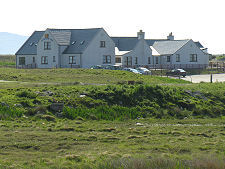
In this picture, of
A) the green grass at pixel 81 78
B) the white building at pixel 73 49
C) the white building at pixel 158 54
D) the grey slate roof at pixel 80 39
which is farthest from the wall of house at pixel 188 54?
the green grass at pixel 81 78

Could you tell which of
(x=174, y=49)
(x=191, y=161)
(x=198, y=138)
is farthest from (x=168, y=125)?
(x=174, y=49)

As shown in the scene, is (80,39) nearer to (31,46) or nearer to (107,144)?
(31,46)

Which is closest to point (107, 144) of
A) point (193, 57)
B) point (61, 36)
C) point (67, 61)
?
point (67, 61)

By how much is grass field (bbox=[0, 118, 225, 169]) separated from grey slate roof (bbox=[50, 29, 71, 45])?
174 ft

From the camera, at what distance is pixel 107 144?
590 inches

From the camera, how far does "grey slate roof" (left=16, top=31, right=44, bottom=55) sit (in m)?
77.3

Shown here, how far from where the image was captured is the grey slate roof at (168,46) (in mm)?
85562

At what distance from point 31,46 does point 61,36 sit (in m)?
7.06

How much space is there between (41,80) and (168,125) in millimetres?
23041

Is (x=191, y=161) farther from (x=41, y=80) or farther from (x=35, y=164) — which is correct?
(x=41, y=80)

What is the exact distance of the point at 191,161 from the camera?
10711mm

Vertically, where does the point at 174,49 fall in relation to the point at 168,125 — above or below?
above

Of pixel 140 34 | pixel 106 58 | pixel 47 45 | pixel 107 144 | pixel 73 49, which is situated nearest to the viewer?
pixel 107 144

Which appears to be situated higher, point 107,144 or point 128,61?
point 128,61
